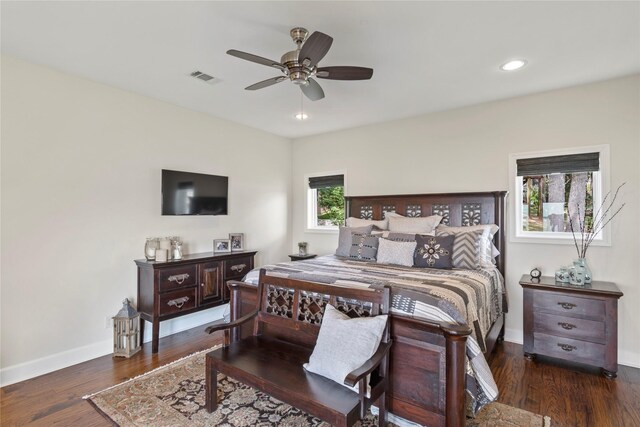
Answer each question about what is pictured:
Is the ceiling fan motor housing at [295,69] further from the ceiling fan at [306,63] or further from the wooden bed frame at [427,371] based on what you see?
the wooden bed frame at [427,371]

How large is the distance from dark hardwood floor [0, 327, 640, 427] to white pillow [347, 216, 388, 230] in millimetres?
→ 1840

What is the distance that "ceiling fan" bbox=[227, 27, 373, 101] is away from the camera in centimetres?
202

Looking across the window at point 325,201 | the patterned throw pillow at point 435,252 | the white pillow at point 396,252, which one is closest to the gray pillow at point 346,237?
the white pillow at point 396,252

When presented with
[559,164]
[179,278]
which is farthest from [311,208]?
[559,164]

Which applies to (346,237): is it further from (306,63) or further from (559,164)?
(559,164)

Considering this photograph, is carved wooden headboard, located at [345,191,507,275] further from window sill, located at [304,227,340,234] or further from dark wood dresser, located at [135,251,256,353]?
dark wood dresser, located at [135,251,256,353]

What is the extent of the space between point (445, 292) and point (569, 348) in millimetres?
1747

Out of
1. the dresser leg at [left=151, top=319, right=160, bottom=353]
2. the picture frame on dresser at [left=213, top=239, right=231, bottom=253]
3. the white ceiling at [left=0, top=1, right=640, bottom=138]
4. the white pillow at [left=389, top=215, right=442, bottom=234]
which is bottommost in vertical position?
the dresser leg at [left=151, top=319, right=160, bottom=353]

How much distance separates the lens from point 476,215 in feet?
12.4

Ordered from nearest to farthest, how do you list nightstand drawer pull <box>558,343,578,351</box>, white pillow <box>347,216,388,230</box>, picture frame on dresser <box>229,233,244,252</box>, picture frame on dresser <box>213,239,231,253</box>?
nightstand drawer pull <box>558,343,578,351</box>, white pillow <box>347,216,388,230</box>, picture frame on dresser <box>213,239,231,253</box>, picture frame on dresser <box>229,233,244,252</box>

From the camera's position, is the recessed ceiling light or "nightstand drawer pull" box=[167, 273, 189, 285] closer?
the recessed ceiling light

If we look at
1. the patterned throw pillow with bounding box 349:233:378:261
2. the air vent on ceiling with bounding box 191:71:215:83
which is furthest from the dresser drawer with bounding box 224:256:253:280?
the air vent on ceiling with bounding box 191:71:215:83

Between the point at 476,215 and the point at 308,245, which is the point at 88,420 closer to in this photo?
the point at 308,245

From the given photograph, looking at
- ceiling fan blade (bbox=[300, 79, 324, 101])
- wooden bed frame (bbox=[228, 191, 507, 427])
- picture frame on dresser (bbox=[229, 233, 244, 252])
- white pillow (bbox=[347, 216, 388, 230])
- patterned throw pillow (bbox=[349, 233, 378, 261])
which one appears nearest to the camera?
wooden bed frame (bbox=[228, 191, 507, 427])
